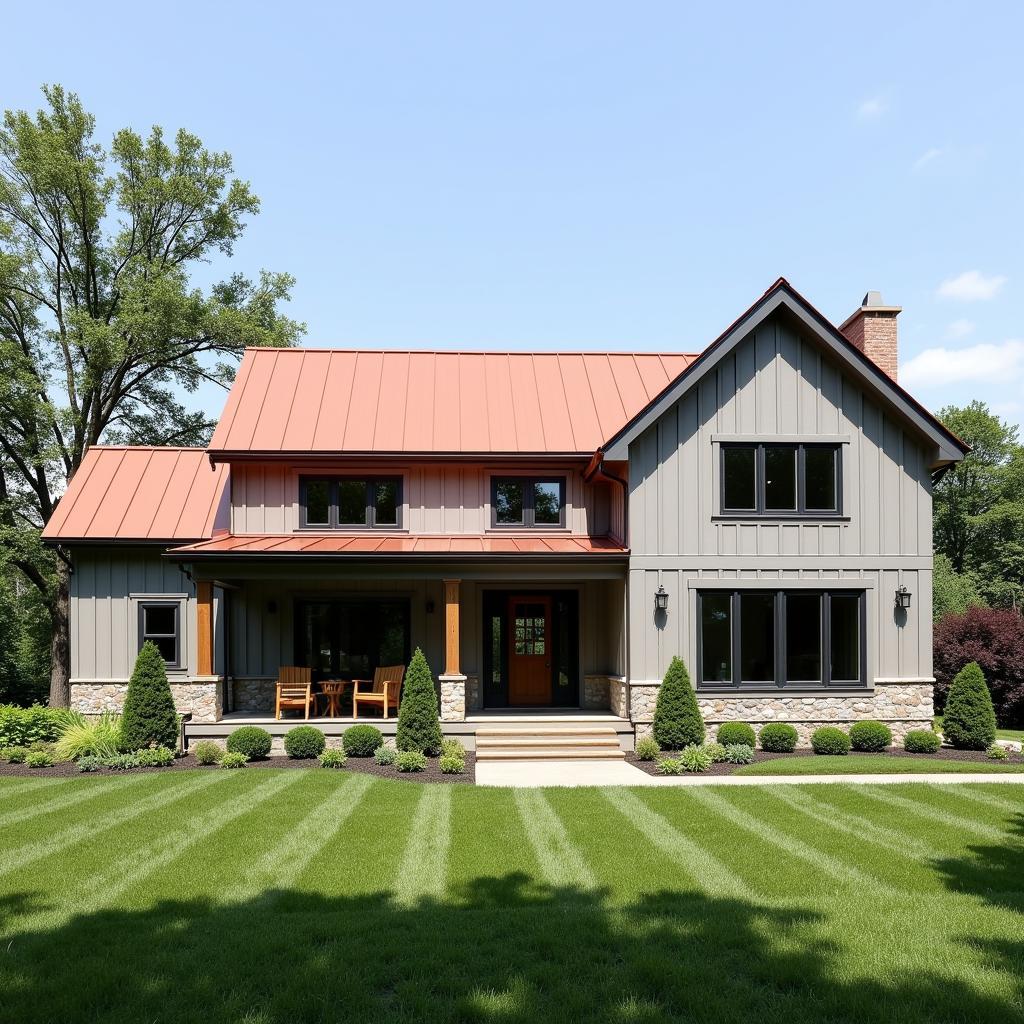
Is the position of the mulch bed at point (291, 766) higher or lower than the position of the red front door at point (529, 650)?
lower

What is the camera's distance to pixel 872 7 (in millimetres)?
12883

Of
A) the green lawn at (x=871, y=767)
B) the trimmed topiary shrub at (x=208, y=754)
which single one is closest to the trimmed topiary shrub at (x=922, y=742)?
the green lawn at (x=871, y=767)

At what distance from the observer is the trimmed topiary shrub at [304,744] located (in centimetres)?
1416

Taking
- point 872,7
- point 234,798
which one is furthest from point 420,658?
point 872,7

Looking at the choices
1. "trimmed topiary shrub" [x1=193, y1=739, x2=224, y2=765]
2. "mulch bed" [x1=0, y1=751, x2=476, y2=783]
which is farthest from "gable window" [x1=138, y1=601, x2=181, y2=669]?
"trimmed topiary shrub" [x1=193, y1=739, x2=224, y2=765]

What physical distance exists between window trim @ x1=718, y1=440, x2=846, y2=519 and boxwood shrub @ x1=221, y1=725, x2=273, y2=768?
892 centimetres

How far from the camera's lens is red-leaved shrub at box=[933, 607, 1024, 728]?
20625 millimetres

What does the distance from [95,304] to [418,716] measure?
19.4 metres

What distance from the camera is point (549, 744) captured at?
14.8 metres

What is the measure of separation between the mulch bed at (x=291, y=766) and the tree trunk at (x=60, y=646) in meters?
9.21

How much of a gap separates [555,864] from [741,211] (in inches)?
520

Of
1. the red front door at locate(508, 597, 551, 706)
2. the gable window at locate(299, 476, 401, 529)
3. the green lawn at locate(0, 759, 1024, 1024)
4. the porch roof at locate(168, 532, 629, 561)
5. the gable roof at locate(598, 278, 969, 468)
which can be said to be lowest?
the green lawn at locate(0, 759, 1024, 1024)

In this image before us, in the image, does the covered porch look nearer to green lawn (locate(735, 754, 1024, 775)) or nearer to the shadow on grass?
green lawn (locate(735, 754, 1024, 775))

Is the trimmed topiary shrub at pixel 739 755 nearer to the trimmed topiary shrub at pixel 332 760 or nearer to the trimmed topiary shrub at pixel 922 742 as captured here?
the trimmed topiary shrub at pixel 922 742
